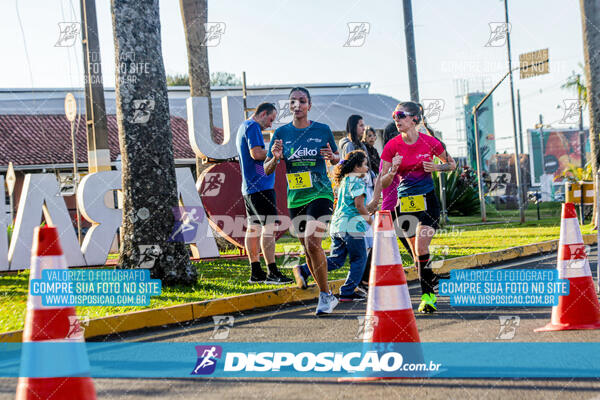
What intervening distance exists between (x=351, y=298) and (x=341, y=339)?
1.85 metres

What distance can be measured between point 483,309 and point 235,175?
5.84 m

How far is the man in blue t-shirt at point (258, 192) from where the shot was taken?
787 centimetres

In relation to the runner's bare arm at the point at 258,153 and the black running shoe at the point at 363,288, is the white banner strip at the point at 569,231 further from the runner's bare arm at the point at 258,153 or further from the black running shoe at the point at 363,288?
the runner's bare arm at the point at 258,153

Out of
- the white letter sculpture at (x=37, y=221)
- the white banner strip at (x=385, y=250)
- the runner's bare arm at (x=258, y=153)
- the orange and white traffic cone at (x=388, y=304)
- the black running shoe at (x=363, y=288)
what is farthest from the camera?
the white letter sculpture at (x=37, y=221)

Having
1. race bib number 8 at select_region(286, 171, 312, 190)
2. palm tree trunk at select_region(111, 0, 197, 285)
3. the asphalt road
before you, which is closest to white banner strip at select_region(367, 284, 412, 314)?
the asphalt road

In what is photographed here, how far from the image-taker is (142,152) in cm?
796

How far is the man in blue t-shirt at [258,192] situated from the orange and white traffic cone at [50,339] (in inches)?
172

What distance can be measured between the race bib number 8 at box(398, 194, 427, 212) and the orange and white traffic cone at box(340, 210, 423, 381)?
204cm

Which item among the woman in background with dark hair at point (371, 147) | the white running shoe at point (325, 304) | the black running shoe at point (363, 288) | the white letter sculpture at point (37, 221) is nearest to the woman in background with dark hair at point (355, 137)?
the woman in background with dark hair at point (371, 147)

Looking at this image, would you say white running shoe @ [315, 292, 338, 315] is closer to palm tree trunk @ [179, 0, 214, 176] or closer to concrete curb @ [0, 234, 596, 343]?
concrete curb @ [0, 234, 596, 343]

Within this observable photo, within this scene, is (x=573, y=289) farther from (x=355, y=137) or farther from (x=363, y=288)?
(x=355, y=137)

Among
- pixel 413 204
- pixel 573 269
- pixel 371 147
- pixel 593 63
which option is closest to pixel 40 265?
pixel 413 204

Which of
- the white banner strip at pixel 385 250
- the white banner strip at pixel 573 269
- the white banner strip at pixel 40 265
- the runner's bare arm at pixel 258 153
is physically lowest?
the white banner strip at pixel 573 269

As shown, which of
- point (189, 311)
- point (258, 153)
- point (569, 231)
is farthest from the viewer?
point (258, 153)
